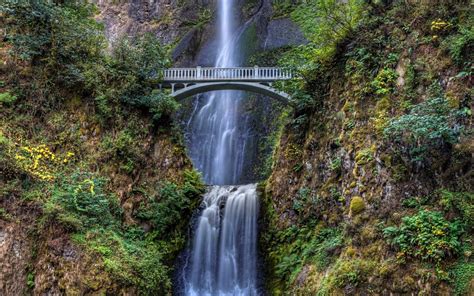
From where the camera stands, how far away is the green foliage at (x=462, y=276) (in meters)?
6.55

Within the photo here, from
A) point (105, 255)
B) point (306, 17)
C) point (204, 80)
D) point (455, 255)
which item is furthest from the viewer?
point (306, 17)

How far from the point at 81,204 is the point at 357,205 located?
24.2ft

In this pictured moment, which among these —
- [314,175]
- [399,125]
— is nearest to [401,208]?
[399,125]

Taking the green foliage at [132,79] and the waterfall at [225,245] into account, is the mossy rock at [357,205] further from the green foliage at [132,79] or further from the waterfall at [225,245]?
the green foliage at [132,79]

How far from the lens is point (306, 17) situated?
24.5 metres

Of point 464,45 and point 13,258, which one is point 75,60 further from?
point 464,45

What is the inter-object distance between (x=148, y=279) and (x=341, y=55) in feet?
28.1

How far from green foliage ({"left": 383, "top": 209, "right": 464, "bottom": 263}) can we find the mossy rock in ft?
4.06

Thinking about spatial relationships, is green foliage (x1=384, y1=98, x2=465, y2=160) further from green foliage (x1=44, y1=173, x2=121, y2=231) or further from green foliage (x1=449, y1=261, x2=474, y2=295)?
green foliage (x1=44, y1=173, x2=121, y2=231)

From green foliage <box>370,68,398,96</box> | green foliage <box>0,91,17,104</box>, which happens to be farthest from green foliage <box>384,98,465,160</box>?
green foliage <box>0,91,17,104</box>

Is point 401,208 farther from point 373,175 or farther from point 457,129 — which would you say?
point 457,129

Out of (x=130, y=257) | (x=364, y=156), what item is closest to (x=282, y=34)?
(x=364, y=156)

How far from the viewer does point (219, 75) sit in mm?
17547

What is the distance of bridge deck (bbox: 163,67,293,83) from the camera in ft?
56.1
